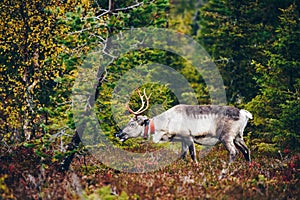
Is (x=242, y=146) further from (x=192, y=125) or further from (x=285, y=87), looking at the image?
(x=285, y=87)

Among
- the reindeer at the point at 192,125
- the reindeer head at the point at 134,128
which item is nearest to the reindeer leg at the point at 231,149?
the reindeer at the point at 192,125

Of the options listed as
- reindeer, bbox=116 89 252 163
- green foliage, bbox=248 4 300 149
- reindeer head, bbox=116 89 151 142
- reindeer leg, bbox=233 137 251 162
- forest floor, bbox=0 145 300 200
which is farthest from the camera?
green foliage, bbox=248 4 300 149

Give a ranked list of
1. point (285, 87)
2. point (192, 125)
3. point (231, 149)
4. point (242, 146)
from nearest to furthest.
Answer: point (231, 149) → point (192, 125) → point (242, 146) → point (285, 87)

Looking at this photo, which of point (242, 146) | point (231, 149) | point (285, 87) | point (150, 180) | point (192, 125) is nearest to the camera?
point (150, 180)

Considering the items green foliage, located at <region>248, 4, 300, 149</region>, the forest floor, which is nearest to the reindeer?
the forest floor

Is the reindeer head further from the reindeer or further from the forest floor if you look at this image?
the forest floor

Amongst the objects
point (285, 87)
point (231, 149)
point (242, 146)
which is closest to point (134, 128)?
point (231, 149)

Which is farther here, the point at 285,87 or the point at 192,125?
the point at 285,87

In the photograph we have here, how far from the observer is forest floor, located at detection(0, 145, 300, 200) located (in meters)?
9.75

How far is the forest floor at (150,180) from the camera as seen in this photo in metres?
9.75

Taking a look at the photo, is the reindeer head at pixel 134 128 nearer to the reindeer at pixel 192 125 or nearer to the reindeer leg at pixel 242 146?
the reindeer at pixel 192 125

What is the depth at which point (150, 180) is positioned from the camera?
1081 centimetres

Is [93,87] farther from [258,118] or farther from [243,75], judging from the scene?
[243,75]

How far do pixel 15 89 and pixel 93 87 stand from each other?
3.58m
